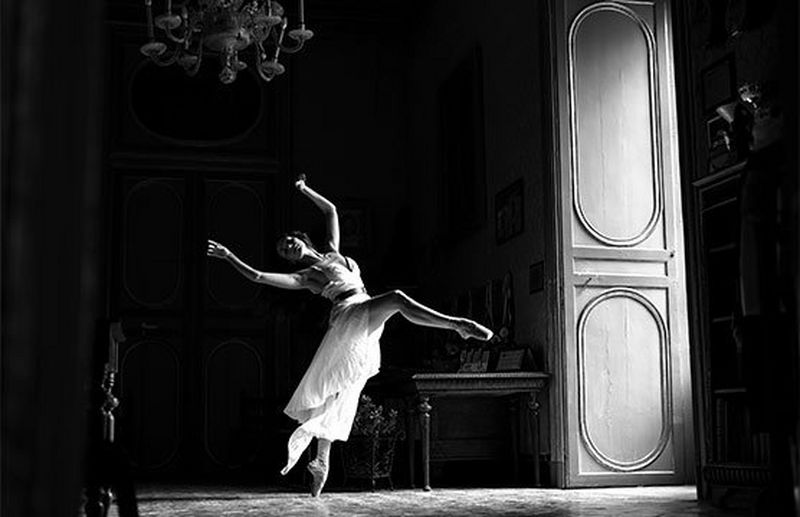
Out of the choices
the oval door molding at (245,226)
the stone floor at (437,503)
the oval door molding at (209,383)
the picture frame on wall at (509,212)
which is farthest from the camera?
the oval door molding at (245,226)

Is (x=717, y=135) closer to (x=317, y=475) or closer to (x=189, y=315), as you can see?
(x=317, y=475)

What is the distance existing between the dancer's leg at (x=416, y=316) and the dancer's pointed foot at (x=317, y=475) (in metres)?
0.87

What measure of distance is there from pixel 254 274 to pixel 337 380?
826mm

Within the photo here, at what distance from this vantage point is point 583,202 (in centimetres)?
750

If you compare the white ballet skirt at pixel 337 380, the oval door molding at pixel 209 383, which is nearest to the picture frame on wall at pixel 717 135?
the white ballet skirt at pixel 337 380

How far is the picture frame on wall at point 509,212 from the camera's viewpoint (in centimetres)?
801

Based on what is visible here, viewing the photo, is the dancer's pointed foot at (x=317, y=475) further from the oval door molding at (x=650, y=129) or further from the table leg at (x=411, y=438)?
the oval door molding at (x=650, y=129)

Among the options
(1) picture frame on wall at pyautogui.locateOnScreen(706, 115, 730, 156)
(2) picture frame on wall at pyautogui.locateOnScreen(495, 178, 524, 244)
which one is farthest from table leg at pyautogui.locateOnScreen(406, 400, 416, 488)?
(1) picture frame on wall at pyautogui.locateOnScreen(706, 115, 730, 156)

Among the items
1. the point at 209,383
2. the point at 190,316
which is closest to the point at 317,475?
the point at 209,383

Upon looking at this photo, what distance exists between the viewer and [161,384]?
10.5 metres

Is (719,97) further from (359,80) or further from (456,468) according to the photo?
(359,80)

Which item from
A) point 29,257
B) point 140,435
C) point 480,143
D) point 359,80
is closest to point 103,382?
point 29,257

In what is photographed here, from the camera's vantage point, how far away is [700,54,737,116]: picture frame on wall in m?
5.86

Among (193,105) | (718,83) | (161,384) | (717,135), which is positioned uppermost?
(193,105)
